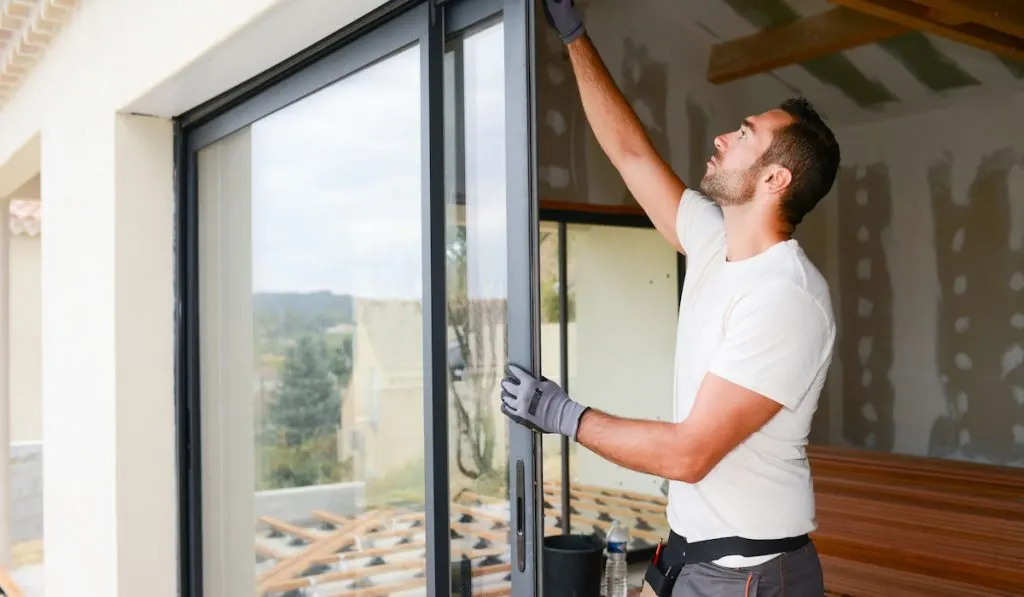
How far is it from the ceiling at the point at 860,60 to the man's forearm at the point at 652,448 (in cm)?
396

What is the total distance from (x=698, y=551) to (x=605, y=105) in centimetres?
99

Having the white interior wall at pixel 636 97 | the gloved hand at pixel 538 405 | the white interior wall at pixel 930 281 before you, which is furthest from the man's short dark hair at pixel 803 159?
the white interior wall at pixel 930 281

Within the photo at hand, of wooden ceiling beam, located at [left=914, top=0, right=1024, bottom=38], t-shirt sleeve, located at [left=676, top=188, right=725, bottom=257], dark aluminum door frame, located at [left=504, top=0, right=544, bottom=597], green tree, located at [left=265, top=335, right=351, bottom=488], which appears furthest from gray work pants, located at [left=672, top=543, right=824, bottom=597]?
wooden ceiling beam, located at [left=914, top=0, right=1024, bottom=38]

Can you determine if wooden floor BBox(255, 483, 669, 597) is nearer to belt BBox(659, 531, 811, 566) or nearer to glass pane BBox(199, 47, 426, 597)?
glass pane BBox(199, 47, 426, 597)

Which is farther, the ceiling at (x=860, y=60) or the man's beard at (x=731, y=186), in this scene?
the ceiling at (x=860, y=60)

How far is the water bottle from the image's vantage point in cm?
472

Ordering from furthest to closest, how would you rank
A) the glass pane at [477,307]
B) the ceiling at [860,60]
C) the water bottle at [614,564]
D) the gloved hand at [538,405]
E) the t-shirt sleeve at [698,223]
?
the ceiling at [860,60], the water bottle at [614,564], the t-shirt sleeve at [698,223], the glass pane at [477,307], the gloved hand at [538,405]

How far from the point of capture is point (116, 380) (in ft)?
9.31

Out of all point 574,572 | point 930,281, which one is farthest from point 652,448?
point 930,281

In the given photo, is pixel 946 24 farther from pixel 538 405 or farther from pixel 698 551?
pixel 538 405

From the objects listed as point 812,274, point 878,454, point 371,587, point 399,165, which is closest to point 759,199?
point 812,274

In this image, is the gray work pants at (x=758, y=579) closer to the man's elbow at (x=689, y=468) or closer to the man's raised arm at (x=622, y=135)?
the man's elbow at (x=689, y=468)

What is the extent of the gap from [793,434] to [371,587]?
1.18m

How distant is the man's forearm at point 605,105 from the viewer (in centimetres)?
204
